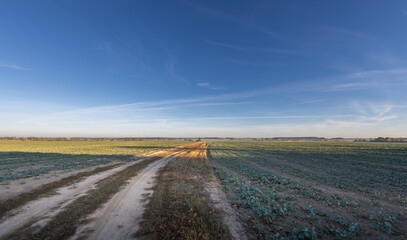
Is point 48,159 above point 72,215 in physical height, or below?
below

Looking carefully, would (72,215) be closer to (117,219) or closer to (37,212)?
(37,212)

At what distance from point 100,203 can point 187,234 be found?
18.2ft

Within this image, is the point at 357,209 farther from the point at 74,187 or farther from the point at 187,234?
the point at 74,187

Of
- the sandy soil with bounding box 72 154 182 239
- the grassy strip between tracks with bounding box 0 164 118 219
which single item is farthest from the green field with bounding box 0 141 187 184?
the sandy soil with bounding box 72 154 182 239

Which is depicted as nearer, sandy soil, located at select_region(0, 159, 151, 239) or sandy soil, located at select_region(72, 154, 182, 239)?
sandy soil, located at select_region(72, 154, 182, 239)

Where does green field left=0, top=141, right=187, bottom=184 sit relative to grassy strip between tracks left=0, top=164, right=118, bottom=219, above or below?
below

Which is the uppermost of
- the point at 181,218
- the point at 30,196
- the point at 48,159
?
the point at 181,218

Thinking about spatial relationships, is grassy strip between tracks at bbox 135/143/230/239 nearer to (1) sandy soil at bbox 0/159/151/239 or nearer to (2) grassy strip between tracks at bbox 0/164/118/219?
(1) sandy soil at bbox 0/159/151/239

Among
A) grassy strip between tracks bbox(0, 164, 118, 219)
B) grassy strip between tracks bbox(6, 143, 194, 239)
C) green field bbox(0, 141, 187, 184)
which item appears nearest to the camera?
grassy strip between tracks bbox(6, 143, 194, 239)

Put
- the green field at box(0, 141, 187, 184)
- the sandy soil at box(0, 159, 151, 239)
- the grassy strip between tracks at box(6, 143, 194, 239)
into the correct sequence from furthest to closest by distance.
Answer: the green field at box(0, 141, 187, 184), the sandy soil at box(0, 159, 151, 239), the grassy strip between tracks at box(6, 143, 194, 239)

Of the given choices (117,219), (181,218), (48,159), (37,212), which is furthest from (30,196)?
(48,159)

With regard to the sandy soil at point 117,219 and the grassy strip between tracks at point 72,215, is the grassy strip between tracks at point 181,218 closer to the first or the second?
the sandy soil at point 117,219

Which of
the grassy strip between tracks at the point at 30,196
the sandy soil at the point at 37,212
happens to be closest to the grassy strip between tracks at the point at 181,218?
the sandy soil at the point at 37,212

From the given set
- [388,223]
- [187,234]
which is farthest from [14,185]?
[388,223]
